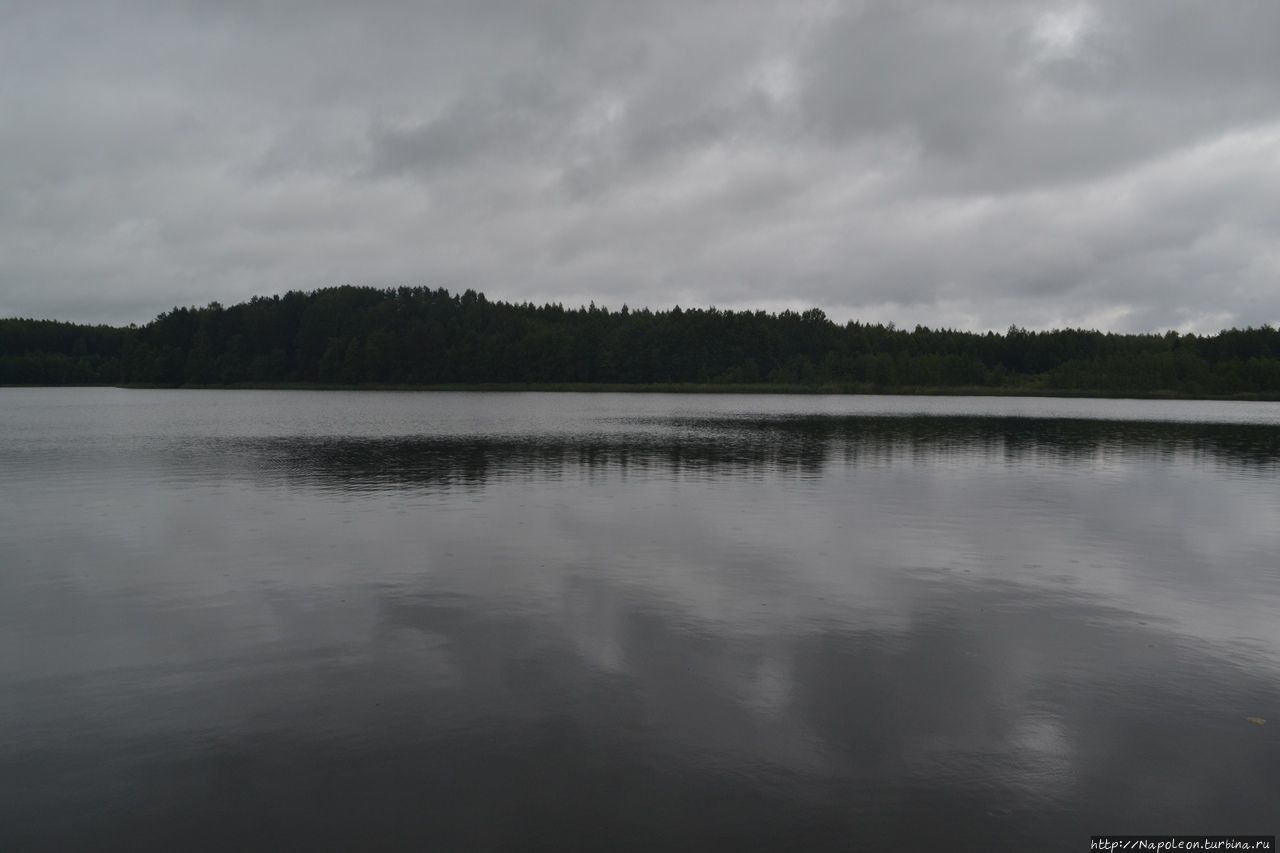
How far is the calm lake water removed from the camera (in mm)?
7445

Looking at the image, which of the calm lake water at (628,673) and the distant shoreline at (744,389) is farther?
the distant shoreline at (744,389)

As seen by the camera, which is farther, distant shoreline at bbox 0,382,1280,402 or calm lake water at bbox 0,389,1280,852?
distant shoreline at bbox 0,382,1280,402

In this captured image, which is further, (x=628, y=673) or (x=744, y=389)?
(x=744, y=389)

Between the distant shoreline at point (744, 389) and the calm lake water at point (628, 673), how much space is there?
144554mm

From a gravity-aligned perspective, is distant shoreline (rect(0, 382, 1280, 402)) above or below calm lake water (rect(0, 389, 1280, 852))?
above

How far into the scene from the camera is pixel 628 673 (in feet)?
35.1

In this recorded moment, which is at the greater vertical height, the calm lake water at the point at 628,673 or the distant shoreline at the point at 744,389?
the distant shoreline at the point at 744,389

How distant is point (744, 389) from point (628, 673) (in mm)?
166060

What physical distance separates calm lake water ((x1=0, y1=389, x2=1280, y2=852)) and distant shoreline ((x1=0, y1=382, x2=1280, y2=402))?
145 metres

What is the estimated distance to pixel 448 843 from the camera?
22.8 ft

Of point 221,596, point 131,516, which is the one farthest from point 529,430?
point 221,596

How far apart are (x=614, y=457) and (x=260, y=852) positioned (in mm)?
32795

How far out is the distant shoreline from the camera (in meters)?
155

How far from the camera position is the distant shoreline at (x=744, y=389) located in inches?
6088
